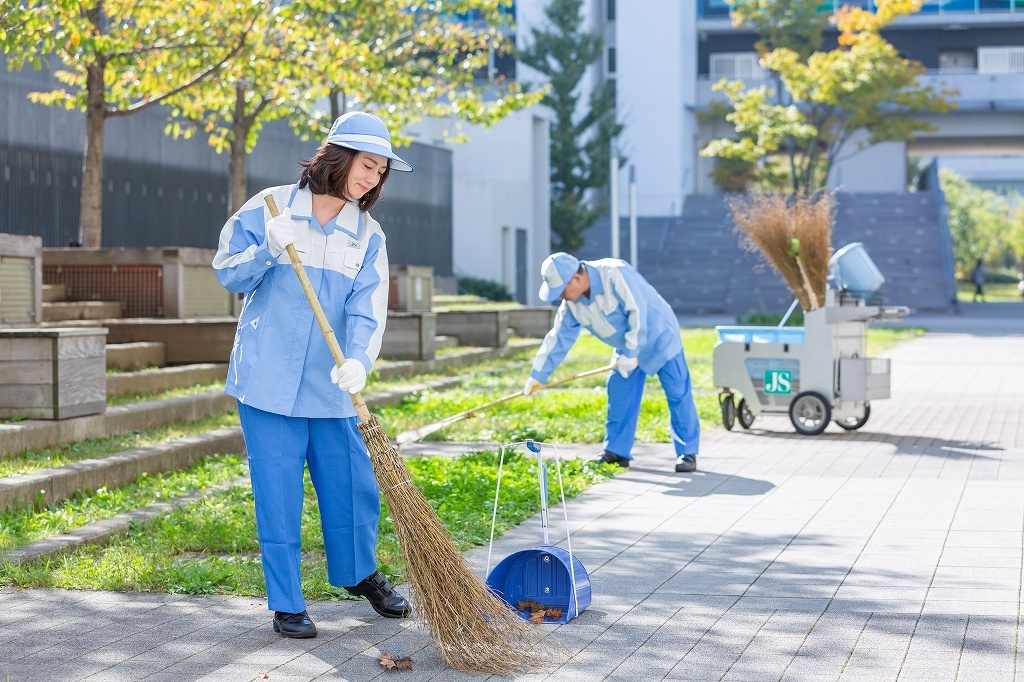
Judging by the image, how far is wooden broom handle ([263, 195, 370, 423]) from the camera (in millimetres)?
4883

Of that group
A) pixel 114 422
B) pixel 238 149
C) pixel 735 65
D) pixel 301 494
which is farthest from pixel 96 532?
pixel 735 65

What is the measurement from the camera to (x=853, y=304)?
11.6 metres

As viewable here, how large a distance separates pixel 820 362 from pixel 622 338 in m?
2.50

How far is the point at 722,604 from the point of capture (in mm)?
5438

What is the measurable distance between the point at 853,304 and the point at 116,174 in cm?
1026

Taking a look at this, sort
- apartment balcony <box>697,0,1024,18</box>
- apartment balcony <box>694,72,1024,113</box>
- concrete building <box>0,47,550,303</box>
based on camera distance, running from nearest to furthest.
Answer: concrete building <box>0,47,550,303</box>
apartment balcony <box>694,72,1024,113</box>
apartment balcony <box>697,0,1024,18</box>

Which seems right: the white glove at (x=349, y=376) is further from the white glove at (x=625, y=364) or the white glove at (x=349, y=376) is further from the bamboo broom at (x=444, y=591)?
the white glove at (x=625, y=364)

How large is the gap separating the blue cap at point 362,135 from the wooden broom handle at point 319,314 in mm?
354

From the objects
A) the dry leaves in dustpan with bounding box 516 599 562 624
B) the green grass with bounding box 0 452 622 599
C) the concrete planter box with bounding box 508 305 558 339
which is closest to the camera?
the dry leaves in dustpan with bounding box 516 599 562 624

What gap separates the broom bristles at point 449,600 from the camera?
15.3ft

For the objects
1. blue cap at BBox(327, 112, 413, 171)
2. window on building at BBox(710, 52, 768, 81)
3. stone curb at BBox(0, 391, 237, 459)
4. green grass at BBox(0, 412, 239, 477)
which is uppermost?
window on building at BBox(710, 52, 768, 81)

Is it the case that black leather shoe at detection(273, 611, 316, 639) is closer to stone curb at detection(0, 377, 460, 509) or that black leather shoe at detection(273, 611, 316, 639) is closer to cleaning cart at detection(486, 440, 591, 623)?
cleaning cart at detection(486, 440, 591, 623)

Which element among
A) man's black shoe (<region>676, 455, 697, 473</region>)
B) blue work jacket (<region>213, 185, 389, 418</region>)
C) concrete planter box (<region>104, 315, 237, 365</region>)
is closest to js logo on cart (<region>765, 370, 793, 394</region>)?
man's black shoe (<region>676, 455, 697, 473</region>)

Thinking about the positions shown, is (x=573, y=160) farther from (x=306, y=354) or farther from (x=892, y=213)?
(x=306, y=354)
